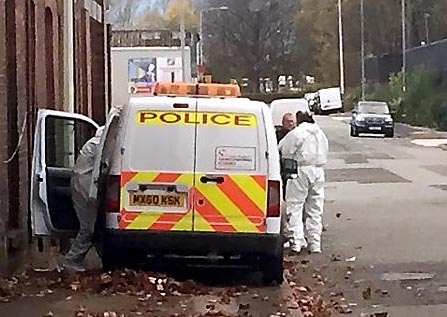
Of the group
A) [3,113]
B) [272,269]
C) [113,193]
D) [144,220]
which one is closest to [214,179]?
[144,220]

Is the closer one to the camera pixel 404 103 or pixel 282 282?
pixel 282 282

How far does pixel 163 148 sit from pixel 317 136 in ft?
12.1

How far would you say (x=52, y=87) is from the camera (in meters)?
18.3

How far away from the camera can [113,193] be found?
11930 millimetres

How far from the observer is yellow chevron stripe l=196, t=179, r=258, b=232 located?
1194cm

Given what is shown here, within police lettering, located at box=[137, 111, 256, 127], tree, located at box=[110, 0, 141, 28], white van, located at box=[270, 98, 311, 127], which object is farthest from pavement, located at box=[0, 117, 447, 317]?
tree, located at box=[110, 0, 141, 28]

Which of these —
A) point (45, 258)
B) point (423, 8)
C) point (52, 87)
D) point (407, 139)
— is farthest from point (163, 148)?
point (423, 8)

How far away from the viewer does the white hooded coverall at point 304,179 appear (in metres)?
15.1

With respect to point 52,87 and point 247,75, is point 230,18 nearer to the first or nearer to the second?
point 247,75

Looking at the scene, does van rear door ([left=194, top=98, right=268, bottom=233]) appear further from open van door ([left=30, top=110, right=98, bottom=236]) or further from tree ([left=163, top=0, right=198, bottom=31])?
tree ([left=163, top=0, right=198, bottom=31])

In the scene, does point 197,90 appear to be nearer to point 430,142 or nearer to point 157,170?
point 157,170

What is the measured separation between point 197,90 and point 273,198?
2.63 metres

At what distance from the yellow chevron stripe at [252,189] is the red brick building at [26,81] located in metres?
2.65

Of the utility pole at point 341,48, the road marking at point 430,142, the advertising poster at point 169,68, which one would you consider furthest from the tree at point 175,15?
the road marking at point 430,142
